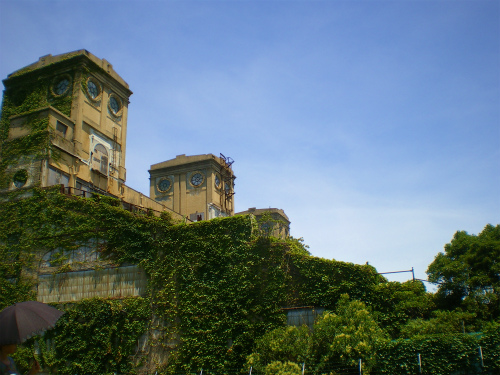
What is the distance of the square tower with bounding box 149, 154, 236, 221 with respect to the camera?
4447 cm

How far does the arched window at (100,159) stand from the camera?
107 ft

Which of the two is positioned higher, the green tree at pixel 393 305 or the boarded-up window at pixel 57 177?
the boarded-up window at pixel 57 177

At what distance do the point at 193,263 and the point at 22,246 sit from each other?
32.7 feet

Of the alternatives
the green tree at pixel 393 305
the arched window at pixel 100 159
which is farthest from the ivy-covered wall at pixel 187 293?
the arched window at pixel 100 159

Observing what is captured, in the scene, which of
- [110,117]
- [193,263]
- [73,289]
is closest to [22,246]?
[73,289]

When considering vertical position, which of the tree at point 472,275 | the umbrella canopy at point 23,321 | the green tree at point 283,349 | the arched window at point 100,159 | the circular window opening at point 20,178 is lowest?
the green tree at point 283,349

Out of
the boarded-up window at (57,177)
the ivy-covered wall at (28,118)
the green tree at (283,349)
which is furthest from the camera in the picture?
the ivy-covered wall at (28,118)

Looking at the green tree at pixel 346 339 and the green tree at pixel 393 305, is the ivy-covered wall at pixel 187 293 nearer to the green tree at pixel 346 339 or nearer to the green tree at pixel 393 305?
the green tree at pixel 393 305

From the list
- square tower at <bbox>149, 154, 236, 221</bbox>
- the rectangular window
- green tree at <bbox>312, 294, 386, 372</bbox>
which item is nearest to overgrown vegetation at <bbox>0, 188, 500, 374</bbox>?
green tree at <bbox>312, 294, 386, 372</bbox>

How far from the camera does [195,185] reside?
4506cm

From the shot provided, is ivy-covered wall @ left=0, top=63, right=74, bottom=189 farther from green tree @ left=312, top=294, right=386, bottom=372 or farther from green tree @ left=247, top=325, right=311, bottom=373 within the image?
green tree @ left=312, top=294, right=386, bottom=372

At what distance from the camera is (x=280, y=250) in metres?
20.8

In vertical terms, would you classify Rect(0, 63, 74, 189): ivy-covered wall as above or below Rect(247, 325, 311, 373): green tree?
above

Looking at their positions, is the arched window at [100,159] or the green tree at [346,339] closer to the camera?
the green tree at [346,339]
